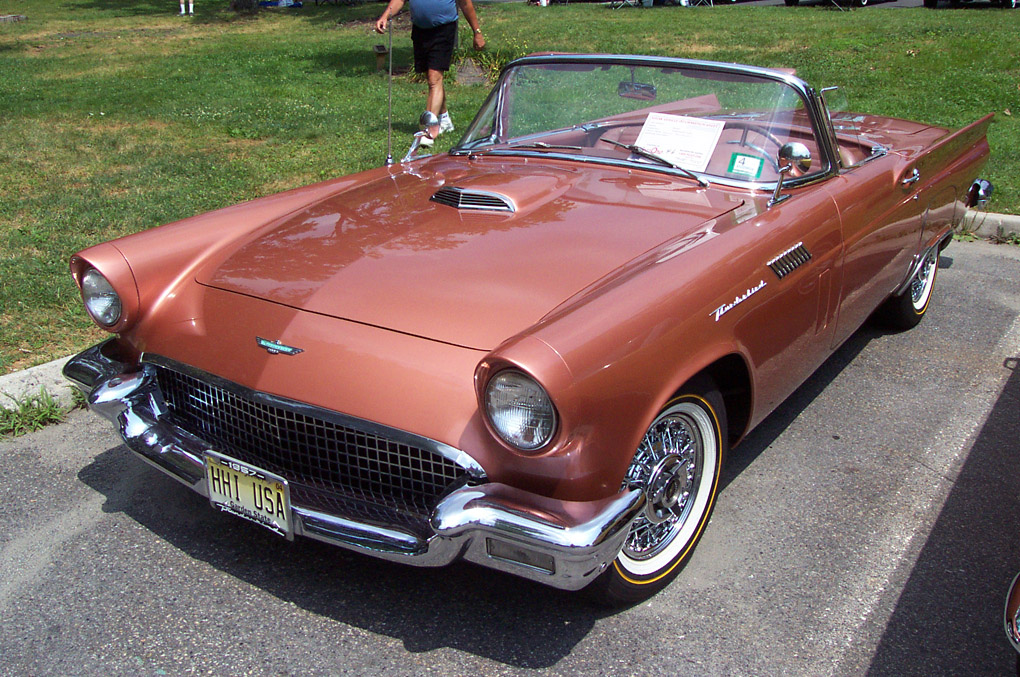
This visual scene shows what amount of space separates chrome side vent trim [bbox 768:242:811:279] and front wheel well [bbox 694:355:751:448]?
0.35m

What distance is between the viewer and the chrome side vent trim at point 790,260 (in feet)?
9.23

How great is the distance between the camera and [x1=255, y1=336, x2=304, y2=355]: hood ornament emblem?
2.44 m

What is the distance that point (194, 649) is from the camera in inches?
93.4

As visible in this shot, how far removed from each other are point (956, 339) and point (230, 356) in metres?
3.71

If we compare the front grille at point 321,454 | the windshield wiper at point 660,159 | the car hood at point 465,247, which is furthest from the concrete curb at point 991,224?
the front grille at point 321,454

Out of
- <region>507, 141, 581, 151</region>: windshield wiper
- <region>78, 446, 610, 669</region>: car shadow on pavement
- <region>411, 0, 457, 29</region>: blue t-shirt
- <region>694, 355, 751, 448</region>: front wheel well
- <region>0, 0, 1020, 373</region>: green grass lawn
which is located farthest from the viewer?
<region>411, 0, 457, 29</region>: blue t-shirt

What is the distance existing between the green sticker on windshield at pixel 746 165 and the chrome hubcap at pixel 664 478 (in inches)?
45.2

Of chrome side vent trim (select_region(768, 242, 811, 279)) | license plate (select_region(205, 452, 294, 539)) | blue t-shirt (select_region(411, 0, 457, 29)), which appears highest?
blue t-shirt (select_region(411, 0, 457, 29))

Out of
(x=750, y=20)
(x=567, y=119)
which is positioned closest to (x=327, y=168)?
(x=567, y=119)

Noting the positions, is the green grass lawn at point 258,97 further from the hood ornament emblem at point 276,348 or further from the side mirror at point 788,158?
the side mirror at point 788,158

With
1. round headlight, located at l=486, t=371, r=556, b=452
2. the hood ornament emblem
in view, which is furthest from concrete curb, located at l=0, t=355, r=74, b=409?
round headlight, located at l=486, t=371, r=556, b=452

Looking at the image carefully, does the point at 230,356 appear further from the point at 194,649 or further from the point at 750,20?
the point at 750,20

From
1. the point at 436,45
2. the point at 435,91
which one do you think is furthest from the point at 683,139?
→ the point at 436,45

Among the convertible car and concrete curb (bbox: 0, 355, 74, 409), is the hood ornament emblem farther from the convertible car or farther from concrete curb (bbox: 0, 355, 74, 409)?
concrete curb (bbox: 0, 355, 74, 409)
